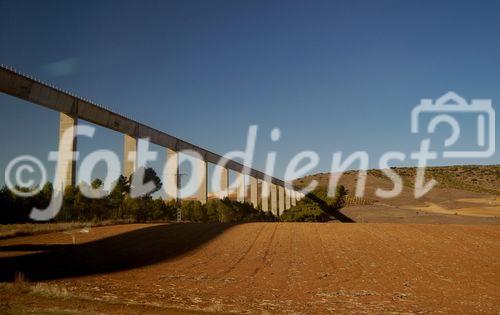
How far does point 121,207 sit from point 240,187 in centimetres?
2799

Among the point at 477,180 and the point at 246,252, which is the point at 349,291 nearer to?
the point at 246,252

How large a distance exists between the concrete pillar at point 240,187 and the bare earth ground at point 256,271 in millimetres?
33963

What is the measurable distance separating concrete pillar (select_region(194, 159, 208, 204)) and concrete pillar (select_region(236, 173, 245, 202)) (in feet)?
34.7

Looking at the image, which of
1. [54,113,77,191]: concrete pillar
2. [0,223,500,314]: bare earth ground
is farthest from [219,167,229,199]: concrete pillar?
[0,223,500,314]: bare earth ground

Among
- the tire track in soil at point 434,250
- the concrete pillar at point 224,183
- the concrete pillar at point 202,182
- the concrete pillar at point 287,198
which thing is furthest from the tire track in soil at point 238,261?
the concrete pillar at point 287,198

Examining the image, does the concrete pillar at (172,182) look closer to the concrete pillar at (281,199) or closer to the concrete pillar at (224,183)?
the concrete pillar at (224,183)

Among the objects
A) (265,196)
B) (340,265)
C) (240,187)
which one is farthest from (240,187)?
(340,265)

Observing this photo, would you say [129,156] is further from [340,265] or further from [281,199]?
[281,199]

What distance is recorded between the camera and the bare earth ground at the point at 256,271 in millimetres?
11232

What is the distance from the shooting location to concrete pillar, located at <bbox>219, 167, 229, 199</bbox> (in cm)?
5727

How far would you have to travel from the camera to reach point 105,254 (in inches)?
A: 810

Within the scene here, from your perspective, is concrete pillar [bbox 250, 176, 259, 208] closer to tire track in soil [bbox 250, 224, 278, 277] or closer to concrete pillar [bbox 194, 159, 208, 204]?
concrete pillar [bbox 194, 159, 208, 204]

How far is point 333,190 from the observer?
213 feet

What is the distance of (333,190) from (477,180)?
9137 centimetres
